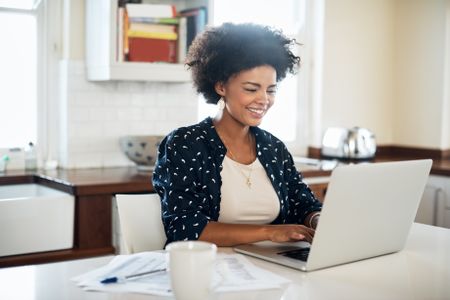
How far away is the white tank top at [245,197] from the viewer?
6.54ft

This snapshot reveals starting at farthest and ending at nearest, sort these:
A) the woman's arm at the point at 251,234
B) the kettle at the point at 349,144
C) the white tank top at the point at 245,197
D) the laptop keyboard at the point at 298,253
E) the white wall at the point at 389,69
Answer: the white wall at the point at 389,69 < the kettle at the point at 349,144 < the white tank top at the point at 245,197 < the woman's arm at the point at 251,234 < the laptop keyboard at the point at 298,253

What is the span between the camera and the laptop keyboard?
1611mm

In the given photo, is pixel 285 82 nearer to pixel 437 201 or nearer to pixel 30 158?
pixel 437 201

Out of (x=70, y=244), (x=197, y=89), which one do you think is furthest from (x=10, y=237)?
(x=197, y=89)

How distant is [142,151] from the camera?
3416 mm

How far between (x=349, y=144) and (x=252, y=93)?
7.41 ft

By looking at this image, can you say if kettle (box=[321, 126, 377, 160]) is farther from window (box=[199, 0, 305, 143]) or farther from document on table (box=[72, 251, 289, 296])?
document on table (box=[72, 251, 289, 296])

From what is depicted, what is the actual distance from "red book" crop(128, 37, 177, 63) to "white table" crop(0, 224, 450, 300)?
1.83 m

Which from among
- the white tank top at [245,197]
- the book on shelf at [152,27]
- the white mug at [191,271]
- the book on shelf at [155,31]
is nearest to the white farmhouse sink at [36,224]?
the book on shelf at [155,31]

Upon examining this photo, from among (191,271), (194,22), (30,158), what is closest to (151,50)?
(194,22)

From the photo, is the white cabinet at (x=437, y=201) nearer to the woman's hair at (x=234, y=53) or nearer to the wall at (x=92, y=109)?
the wall at (x=92, y=109)

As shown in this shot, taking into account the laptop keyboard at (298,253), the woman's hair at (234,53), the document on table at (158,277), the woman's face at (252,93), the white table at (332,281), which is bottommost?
the white table at (332,281)

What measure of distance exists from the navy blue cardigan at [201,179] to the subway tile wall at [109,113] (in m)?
1.52

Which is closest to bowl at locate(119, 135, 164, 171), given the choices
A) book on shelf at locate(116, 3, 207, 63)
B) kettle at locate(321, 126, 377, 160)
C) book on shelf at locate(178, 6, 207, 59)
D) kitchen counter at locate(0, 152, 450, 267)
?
kitchen counter at locate(0, 152, 450, 267)
